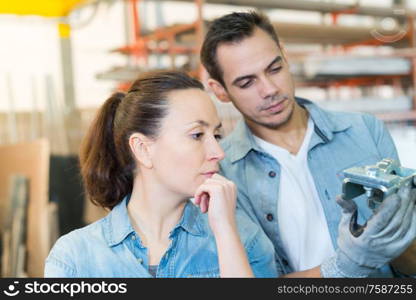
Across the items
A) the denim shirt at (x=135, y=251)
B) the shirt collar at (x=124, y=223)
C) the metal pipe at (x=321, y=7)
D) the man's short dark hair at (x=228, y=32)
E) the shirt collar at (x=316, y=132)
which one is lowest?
the denim shirt at (x=135, y=251)

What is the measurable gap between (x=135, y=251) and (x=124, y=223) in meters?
0.07

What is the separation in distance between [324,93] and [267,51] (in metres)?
3.84

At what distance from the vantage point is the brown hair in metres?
1.10

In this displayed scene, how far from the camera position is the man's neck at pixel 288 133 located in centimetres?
138

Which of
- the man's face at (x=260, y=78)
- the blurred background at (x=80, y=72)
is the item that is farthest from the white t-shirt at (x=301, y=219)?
the blurred background at (x=80, y=72)

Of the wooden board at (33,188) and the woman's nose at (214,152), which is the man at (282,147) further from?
the wooden board at (33,188)

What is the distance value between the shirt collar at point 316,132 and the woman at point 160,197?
0.83 feet

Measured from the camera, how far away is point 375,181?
0.73 meters

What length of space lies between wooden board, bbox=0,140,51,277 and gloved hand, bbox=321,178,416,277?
86.1 inches

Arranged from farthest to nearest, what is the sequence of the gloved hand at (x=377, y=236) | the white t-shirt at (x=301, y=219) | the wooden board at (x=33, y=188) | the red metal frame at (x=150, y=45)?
1. the red metal frame at (x=150, y=45)
2. the wooden board at (x=33, y=188)
3. the white t-shirt at (x=301, y=219)
4. the gloved hand at (x=377, y=236)

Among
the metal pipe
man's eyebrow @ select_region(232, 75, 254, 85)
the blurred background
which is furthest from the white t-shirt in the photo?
the metal pipe

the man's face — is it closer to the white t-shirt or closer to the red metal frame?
the white t-shirt

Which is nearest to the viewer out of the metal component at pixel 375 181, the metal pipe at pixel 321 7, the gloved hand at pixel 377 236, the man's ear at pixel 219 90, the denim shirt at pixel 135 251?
the metal component at pixel 375 181

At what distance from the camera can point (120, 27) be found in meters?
4.05
